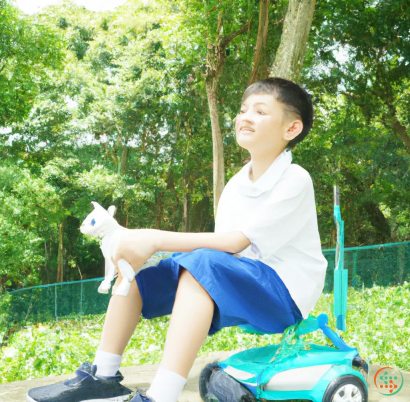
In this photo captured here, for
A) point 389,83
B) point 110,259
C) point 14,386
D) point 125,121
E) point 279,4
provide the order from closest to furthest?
point 110,259 < point 14,386 < point 279,4 < point 389,83 < point 125,121

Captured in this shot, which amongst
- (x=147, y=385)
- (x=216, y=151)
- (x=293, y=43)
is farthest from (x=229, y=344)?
(x=216, y=151)

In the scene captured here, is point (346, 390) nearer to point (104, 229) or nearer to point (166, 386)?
point (166, 386)

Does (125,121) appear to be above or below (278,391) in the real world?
above

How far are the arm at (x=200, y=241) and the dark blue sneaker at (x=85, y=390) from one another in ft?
1.42

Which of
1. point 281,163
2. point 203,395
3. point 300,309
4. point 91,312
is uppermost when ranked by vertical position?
point 281,163

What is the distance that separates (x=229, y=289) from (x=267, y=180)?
0.46 metres

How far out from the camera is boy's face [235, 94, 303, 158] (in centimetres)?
187

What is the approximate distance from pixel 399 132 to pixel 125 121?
25.4ft

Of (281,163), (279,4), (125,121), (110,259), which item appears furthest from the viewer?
(125,121)

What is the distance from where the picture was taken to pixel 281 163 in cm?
187

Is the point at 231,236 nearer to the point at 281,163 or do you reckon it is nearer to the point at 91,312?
the point at 281,163

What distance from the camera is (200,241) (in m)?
1.63

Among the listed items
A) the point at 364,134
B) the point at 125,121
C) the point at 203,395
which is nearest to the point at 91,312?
the point at 125,121

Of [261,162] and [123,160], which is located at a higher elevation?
[123,160]
